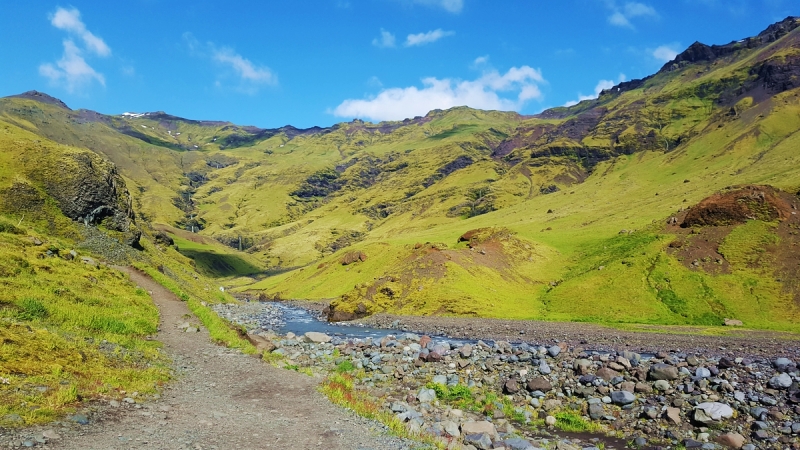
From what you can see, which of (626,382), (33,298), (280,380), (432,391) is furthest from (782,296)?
(33,298)

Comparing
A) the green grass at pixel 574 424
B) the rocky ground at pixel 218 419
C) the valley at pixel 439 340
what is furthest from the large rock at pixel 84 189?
the green grass at pixel 574 424

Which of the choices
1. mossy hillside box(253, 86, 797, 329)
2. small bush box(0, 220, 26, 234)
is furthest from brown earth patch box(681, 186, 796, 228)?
small bush box(0, 220, 26, 234)

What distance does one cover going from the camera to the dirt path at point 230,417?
11.9 meters

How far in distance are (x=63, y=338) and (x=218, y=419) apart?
854cm

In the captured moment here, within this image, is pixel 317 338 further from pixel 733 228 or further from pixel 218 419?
pixel 733 228

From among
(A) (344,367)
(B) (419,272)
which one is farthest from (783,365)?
(B) (419,272)

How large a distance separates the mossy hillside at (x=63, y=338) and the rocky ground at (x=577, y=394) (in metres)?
10.1

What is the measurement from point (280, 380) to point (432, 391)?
1009 centimetres

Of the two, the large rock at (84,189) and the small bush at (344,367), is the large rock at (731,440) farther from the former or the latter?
the large rock at (84,189)

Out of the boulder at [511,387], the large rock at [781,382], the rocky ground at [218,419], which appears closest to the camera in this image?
the rocky ground at [218,419]

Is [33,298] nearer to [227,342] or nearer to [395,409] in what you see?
[227,342]

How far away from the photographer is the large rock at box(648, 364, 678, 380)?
26958mm

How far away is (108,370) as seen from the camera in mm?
16000

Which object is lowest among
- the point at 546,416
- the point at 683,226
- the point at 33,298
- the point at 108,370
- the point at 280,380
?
the point at 546,416
